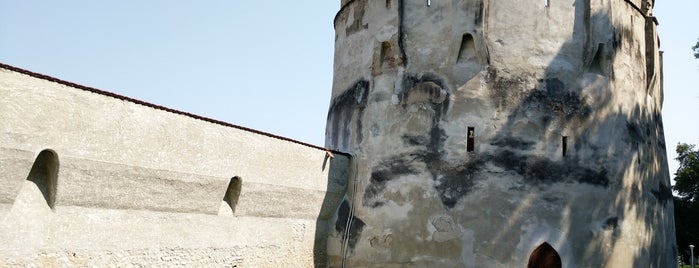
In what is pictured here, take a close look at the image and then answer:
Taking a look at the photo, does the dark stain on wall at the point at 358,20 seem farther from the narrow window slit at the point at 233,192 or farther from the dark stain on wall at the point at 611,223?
the dark stain on wall at the point at 611,223

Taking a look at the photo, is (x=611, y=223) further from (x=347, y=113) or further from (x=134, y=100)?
(x=134, y=100)

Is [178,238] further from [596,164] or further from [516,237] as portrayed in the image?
[596,164]

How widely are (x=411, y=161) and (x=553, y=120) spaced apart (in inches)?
111

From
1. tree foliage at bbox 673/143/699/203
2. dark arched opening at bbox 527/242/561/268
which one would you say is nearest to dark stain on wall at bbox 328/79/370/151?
dark arched opening at bbox 527/242/561/268

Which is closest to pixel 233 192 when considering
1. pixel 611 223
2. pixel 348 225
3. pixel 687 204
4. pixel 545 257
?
pixel 348 225

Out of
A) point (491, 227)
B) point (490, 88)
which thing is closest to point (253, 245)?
point (491, 227)

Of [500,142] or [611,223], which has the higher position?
[500,142]

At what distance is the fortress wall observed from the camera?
6.60 meters

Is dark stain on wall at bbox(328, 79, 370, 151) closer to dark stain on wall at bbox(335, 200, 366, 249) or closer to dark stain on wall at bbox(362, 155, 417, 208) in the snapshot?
dark stain on wall at bbox(362, 155, 417, 208)

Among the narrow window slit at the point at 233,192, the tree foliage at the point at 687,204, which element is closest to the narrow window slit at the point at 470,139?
the narrow window slit at the point at 233,192

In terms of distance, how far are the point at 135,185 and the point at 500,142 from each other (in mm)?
6549

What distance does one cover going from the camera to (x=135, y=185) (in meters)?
7.87

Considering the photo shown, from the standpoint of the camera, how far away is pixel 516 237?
1041cm

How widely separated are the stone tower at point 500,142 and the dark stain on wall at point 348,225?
28 mm
